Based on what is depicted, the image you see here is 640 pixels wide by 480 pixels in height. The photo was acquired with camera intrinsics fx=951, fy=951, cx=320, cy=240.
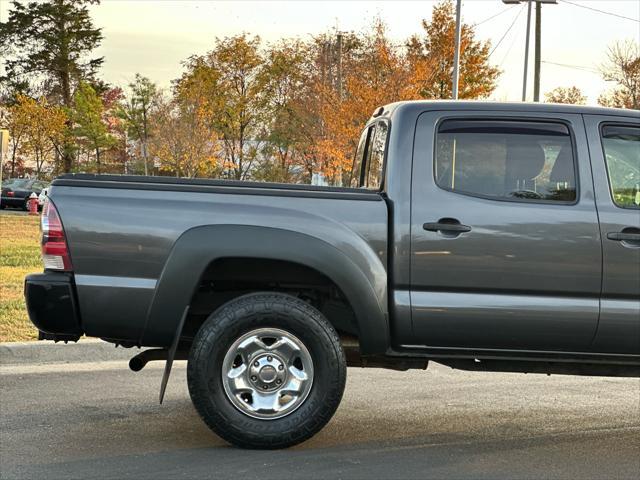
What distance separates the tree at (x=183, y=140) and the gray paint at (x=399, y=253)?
46.1m

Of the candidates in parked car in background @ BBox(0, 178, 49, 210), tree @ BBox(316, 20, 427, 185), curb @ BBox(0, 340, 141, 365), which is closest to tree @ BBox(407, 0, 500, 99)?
tree @ BBox(316, 20, 427, 185)

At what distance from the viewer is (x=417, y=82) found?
3450 cm

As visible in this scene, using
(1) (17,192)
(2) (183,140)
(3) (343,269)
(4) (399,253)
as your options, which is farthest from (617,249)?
(2) (183,140)

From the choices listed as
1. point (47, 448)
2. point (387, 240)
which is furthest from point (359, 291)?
point (47, 448)

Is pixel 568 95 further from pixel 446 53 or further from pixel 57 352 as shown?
pixel 57 352

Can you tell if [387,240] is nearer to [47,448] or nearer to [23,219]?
[47,448]

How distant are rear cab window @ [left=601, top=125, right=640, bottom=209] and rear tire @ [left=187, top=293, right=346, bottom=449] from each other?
1844 millimetres

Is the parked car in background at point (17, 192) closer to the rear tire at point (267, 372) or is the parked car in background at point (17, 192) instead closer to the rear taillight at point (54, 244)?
the rear taillight at point (54, 244)

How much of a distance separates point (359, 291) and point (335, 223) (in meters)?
0.39

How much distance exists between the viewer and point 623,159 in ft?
18.0

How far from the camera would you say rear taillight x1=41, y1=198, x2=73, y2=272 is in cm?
514

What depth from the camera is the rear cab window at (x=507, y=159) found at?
539 cm

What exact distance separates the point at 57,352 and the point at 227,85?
45468 mm

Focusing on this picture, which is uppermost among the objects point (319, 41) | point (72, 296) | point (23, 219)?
point (319, 41)
